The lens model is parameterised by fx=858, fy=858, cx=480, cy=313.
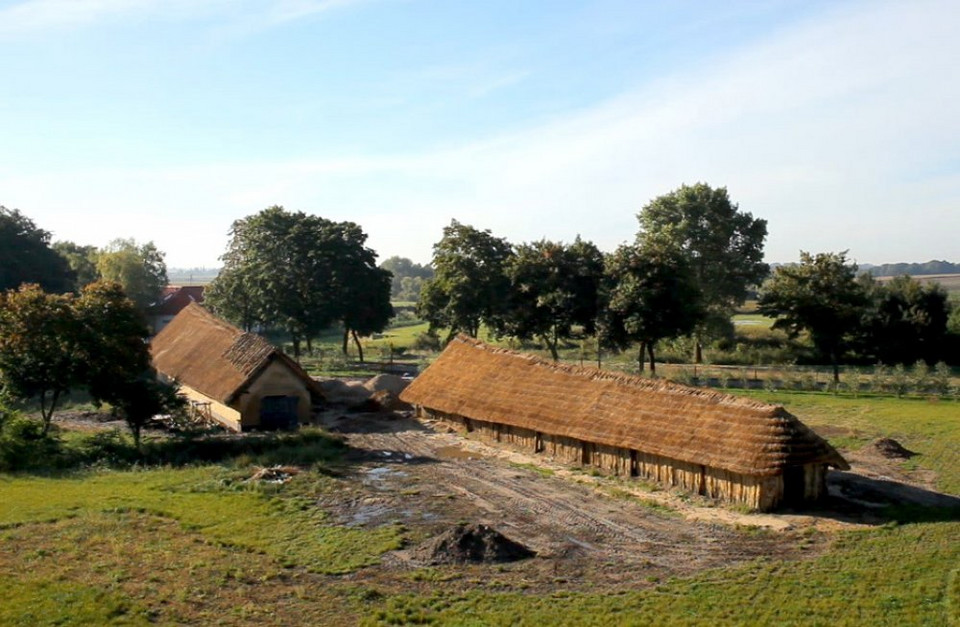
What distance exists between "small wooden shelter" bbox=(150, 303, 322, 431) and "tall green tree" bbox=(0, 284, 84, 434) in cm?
688

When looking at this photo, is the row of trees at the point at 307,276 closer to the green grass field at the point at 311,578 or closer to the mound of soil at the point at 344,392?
the mound of soil at the point at 344,392

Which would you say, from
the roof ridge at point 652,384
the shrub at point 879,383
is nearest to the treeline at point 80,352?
the roof ridge at point 652,384

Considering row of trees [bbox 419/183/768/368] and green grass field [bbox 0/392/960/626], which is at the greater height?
row of trees [bbox 419/183/768/368]

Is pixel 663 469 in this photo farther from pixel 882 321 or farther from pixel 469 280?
pixel 882 321

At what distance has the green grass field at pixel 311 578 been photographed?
656 inches

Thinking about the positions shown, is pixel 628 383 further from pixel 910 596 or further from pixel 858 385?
pixel 858 385

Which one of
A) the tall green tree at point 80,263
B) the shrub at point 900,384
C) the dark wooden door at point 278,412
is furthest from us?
the tall green tree at point 80,263

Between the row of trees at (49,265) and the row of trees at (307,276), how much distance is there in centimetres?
835

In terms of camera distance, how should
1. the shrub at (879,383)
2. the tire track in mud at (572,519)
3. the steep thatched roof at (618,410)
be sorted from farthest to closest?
the shrub at (879,383) < the steep thatched roof at (618,410) < the tire track in mud at (572,519)

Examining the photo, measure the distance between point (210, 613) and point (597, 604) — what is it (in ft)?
Result: 25.2

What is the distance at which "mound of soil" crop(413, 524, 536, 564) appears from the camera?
20.3m

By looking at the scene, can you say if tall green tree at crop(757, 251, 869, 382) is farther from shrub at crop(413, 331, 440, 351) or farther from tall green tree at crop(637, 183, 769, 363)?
shrub at crop(413, 331, 440, 351)

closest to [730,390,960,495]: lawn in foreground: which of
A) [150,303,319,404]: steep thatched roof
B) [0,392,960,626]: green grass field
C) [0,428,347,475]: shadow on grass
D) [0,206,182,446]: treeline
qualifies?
[0,392,960,626]: green grass field

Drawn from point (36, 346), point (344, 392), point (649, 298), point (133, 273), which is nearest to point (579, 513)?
point (36, 346)
